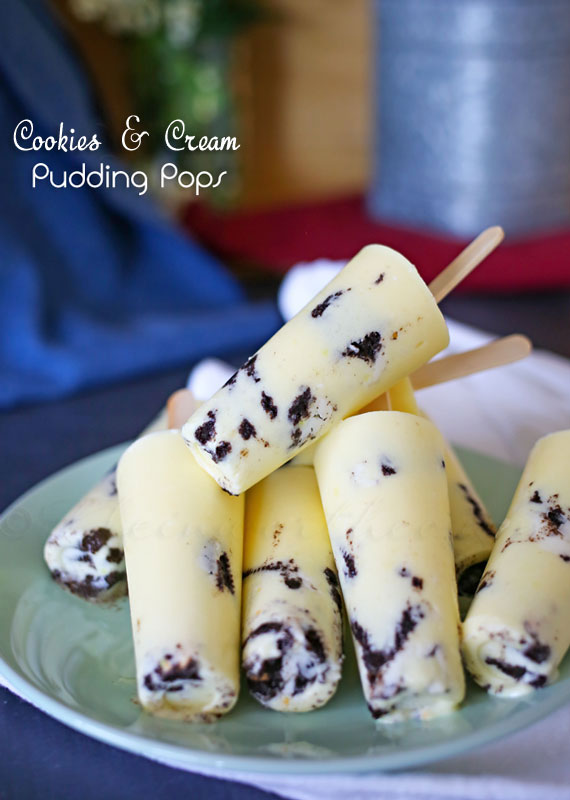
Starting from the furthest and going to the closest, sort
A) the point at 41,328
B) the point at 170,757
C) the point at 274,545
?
1. the point at 41,328
2. the point at 274,545
3. the point at 170,757

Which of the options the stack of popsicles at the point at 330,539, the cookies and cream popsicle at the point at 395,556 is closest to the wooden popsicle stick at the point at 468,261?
the stack of popsicles at the point at 330,539

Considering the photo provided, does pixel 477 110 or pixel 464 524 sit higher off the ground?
pixel 477 110

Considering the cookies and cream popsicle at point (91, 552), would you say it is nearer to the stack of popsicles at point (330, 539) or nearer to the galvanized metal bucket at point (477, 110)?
the stack of popsicles at point (330, 539)

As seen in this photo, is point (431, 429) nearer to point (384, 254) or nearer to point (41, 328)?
point (384, 254)

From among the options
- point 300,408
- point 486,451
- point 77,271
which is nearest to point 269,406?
point 300,408

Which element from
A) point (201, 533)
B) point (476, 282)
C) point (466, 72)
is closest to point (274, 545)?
point (201, 533)

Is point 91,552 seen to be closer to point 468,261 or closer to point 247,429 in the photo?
point 247,429

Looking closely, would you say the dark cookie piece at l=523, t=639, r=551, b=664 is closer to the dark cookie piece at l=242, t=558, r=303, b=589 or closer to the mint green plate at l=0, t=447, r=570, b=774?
the mint green plate at l=0, t=447, r=570, b=774
